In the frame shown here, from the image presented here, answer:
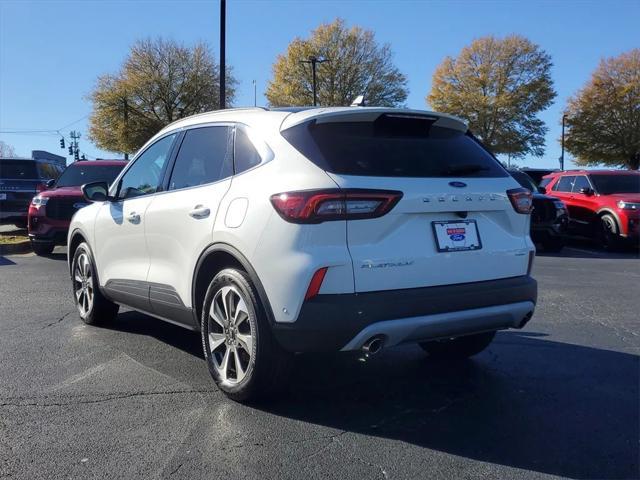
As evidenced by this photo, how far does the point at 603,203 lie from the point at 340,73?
33.4m

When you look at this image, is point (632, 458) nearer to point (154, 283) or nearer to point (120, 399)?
point (120, 399)

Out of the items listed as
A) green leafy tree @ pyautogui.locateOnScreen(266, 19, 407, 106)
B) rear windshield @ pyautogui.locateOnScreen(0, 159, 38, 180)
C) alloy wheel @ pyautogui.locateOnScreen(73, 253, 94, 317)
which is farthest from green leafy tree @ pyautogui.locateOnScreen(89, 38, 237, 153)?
alloy wheel @ pyautogui.locateOnScreen(73, 253, 94, 317)

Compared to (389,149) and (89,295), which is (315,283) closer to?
(389,149)

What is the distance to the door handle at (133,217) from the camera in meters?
4.89

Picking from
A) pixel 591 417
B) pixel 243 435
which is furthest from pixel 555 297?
pixel 243 435

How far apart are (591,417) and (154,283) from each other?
119 inches

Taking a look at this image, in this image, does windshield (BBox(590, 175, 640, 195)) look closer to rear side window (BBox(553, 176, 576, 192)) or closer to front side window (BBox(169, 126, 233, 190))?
rear side window (BBox(553, 176, 576, 192))

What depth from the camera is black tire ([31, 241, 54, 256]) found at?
1127cm

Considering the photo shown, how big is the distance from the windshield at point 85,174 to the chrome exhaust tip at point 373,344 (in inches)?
384

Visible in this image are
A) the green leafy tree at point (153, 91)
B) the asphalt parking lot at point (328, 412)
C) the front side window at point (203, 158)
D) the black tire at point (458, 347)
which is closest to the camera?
the asphalt parking lot at point (328, 412)

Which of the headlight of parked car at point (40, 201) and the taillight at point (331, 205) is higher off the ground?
the taillight at point (331, 205)

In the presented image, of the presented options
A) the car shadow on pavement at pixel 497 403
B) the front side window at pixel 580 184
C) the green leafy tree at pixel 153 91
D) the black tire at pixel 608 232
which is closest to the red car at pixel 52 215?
the car shadow on pavement at pixel 497 403

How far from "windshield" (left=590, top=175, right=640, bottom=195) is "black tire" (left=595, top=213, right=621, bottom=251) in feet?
2.20

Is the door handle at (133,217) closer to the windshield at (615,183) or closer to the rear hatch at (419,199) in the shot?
the rear hatch at (419,199)
